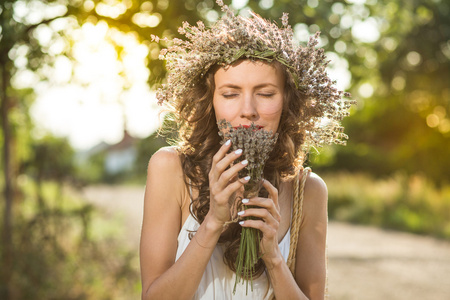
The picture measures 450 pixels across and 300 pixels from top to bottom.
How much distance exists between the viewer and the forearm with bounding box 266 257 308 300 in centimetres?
244

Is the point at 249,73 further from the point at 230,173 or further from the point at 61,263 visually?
the point at 61,263

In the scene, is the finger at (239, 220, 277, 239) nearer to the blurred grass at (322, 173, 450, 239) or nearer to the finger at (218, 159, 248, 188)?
the finger at (218, 159, 248, 188)

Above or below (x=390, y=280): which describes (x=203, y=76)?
above

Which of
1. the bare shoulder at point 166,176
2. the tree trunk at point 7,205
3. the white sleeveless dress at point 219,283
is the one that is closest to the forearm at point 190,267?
the white sleeveless dress at point 219,283

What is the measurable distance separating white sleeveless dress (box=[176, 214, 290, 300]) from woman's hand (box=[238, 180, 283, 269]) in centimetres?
37

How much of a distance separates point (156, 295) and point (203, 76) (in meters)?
1.19

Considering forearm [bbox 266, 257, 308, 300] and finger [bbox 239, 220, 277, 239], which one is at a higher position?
Answer: finger [bbox 239, 220, 277, 239]

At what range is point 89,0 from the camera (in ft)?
13.5

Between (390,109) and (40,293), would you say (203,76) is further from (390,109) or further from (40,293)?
(390,109)

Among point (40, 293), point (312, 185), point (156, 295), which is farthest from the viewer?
point (40, 293)

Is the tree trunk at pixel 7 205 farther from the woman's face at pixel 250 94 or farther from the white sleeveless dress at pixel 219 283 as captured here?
the woman's face at pixel 250 94

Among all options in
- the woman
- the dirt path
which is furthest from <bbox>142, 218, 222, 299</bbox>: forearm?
the dirt path

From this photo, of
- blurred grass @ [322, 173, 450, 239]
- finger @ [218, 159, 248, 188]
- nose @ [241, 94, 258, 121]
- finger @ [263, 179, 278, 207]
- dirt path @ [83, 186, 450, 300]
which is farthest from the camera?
blurred grass @ [322, 173, 450, 239]

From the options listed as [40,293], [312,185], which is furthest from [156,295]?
[40,293]
